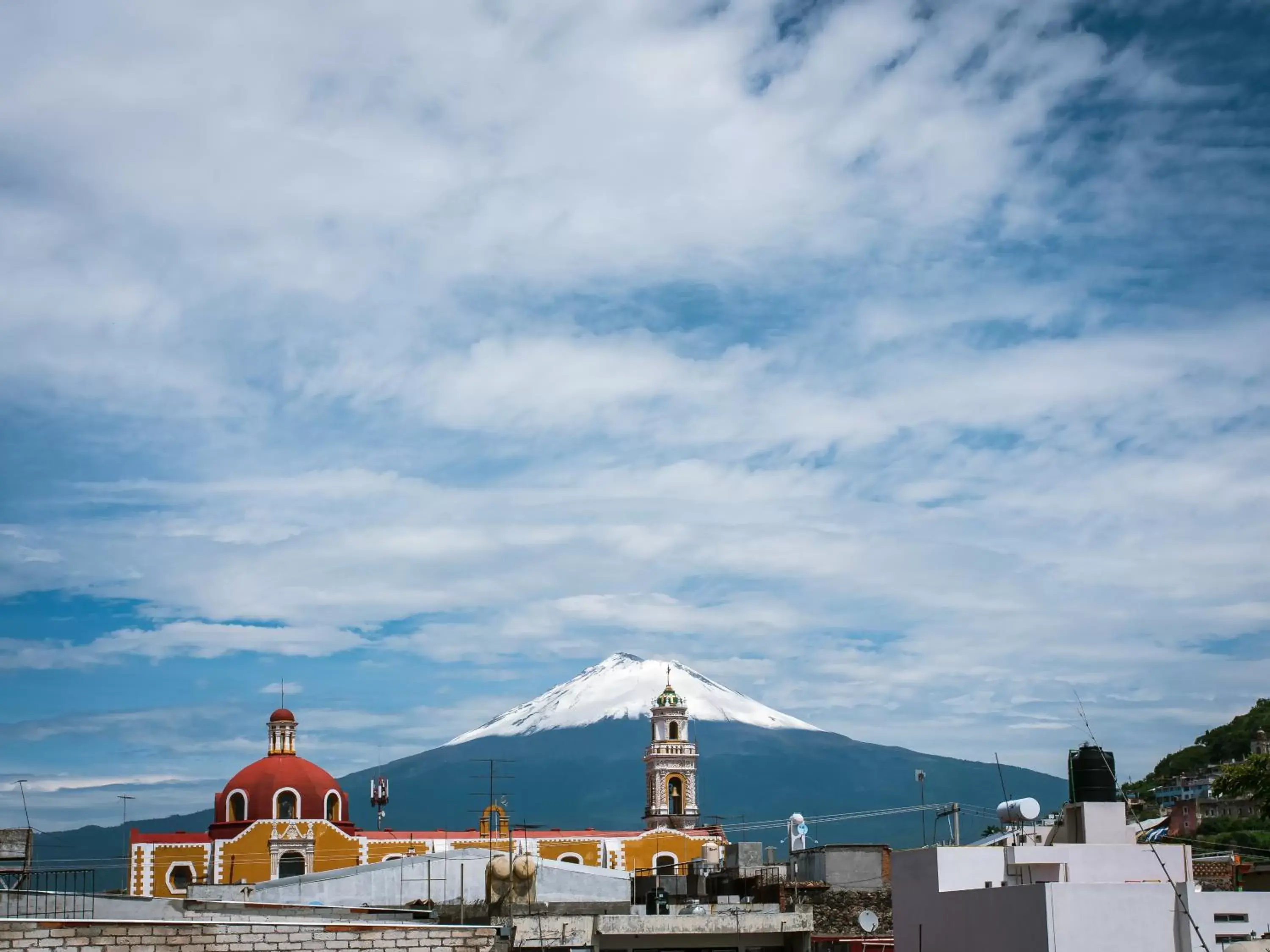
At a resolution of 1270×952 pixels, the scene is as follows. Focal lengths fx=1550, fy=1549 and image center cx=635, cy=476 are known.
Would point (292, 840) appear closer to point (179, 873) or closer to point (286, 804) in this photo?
point (286, 804)

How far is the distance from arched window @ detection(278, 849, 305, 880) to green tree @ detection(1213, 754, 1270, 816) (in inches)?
1914

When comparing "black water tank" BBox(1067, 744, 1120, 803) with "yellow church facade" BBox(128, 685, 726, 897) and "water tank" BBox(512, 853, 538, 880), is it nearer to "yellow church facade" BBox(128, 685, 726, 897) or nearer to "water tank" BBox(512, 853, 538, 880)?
"water tank" BBox(512, 853, 538, 880)

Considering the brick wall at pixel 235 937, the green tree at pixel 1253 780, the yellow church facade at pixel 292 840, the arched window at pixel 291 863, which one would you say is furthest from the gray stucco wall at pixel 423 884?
the arched window at pixel 291 863

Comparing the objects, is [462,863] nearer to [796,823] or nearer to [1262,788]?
[796,823]

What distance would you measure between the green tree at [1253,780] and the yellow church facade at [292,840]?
26801 millimetres

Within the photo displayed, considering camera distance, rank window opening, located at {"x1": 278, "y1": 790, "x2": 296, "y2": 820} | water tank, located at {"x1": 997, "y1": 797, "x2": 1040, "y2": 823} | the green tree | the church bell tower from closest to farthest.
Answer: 1. water tank, located at {"x1": 997, "y1": 797, "x2": 1040, "y2": 823}
2. the green tree
3. window opening, located at {"x1": 278, "y1": 790, "x2": 296, "y2": 820}
4. the church bell tower

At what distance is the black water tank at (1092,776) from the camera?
32062 millimetres

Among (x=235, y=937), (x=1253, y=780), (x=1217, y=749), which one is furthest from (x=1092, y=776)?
(x=1217, y=749)

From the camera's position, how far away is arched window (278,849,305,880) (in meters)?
86.0

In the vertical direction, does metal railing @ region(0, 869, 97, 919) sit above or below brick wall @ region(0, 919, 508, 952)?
above

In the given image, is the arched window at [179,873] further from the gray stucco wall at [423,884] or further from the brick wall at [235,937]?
the brick wall at [235,937]

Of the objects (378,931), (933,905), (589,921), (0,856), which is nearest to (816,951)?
(933,905)

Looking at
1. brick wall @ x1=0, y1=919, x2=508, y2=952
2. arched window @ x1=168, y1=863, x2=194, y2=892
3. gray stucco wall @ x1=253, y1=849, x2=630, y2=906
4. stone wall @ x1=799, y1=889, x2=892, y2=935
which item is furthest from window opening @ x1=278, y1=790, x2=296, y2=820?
brick wall @ x1=0, y1=919, x2=508, y2=952

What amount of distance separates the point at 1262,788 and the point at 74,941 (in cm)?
5681
